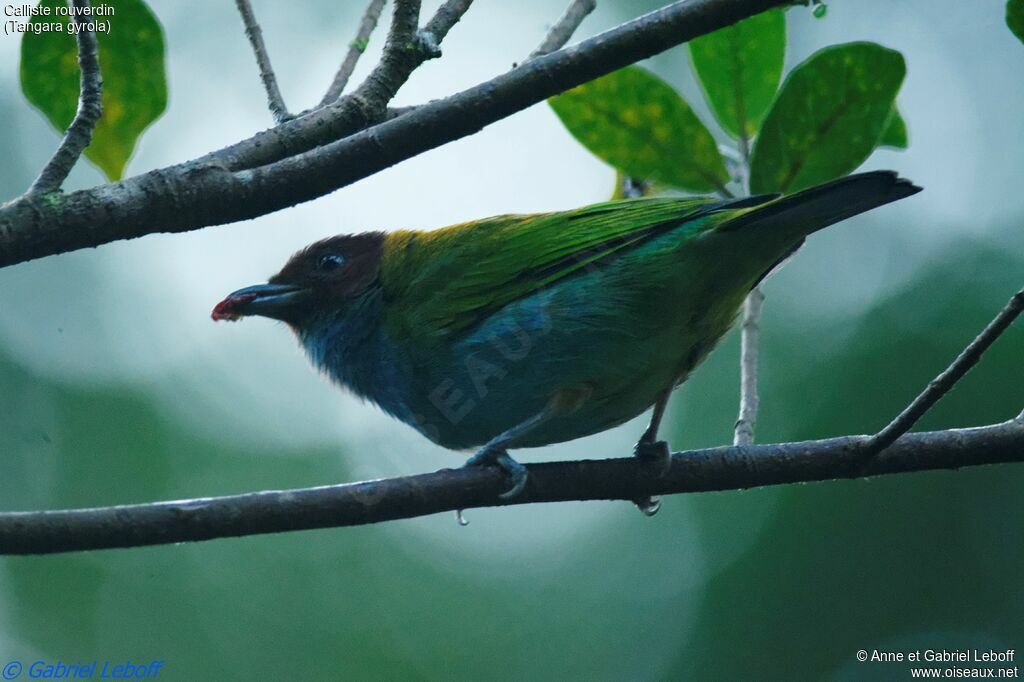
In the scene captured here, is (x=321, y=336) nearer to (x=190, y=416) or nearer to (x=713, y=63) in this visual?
(x=713, y=63)

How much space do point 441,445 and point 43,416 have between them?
710 cm

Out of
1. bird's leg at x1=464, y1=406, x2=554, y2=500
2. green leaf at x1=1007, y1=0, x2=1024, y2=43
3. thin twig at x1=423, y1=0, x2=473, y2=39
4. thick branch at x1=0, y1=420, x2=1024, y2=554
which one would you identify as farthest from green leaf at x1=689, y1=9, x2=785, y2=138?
thick branch at x1=0, y1=420, x2=1024, y2=554

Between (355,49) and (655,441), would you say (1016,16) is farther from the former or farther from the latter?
(355,49)

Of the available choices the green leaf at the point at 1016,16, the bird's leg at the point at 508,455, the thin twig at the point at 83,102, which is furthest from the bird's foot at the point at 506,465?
the green leaf at the point at 1016,16

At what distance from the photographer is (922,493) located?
8609 millimetres

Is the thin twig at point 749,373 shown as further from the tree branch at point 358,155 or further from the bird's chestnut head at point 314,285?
the bird's chestnut head at point 314,285

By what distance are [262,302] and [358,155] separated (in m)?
2.44

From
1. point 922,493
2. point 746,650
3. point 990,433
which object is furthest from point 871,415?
point 990,433

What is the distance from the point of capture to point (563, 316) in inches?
165

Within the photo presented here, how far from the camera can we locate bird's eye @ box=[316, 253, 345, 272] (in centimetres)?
511

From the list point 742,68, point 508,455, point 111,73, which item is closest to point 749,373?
point 508,455

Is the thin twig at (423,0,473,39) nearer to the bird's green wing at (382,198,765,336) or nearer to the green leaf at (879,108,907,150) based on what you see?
the bird's green wing at (382,198,765,336)

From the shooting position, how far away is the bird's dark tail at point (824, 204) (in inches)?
134

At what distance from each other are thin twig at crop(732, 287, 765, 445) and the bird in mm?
69
